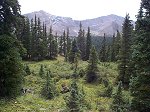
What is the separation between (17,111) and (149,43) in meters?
11.2

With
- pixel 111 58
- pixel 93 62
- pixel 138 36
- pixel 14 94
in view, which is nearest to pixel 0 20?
pixel 14 94

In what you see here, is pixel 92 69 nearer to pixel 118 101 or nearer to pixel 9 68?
pixel 118 101

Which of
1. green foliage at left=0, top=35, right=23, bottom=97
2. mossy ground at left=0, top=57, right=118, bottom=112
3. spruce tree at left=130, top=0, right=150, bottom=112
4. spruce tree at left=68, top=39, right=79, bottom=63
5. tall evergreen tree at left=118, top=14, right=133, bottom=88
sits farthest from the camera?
spruce tree at left=68, top=39, right=79, bottom=63

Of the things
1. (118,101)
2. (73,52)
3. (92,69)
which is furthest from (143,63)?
(73,52)

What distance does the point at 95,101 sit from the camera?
1417 inches

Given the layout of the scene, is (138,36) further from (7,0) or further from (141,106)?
Answer: (7,0)

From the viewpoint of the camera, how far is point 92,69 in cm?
5122

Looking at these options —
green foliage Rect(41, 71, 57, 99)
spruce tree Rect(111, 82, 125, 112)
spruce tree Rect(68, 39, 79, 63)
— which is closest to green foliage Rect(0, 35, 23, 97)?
green foliage Rect(41, 71, 57, 99)

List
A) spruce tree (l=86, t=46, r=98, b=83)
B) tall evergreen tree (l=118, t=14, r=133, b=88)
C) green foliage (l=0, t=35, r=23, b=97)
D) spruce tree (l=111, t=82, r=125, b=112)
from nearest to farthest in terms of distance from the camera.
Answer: green foliage (l=0, t=35, r=23, b=97), spruce tree (l=111, t=82, r=125, b=112), tall evergreen tree (l=118, t=14, r=133, b=88), spruce tree (l=86, t=46, r=98, b=83)

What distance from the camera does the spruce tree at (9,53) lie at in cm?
2397

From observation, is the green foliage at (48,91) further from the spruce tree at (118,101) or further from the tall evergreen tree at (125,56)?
the tall evergreen tree at (125,56)

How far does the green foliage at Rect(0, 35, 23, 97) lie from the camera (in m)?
23.9

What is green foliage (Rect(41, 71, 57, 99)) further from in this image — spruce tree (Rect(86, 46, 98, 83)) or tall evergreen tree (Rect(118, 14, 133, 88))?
spruce tree (Rect(86, 46, 98, 83))

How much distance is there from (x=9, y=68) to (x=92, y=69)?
2801cm
